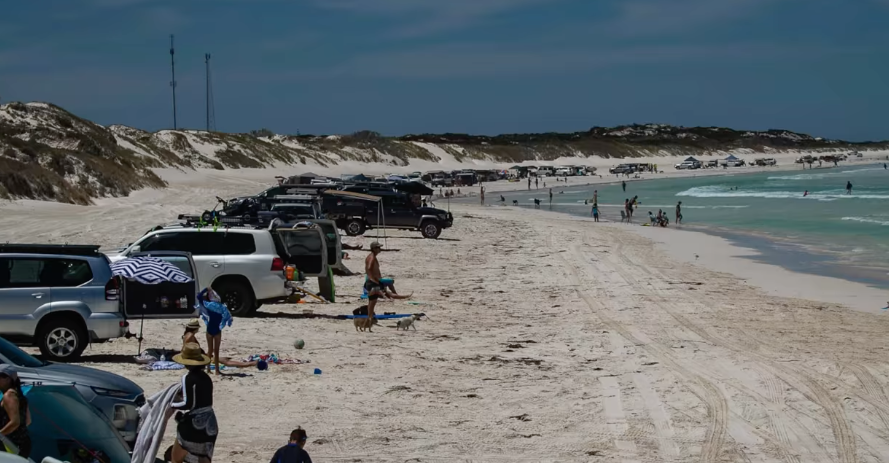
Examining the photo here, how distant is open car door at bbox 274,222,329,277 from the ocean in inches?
594

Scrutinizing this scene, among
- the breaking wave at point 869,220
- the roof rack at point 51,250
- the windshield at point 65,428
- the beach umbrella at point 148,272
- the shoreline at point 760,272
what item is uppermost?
the roof rack at point 51,250

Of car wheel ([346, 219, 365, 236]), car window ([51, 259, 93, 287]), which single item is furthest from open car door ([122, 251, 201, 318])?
car wheel ([346, 219, 365, 236])

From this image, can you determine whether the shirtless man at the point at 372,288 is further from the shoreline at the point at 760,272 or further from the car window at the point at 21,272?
the shoreline at the point at 760,272

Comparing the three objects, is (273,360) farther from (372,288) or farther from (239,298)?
(239,298)

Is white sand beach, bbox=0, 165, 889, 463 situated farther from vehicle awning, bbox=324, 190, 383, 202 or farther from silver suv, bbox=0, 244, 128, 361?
vehicle awning, bbox=324, 190, 383, 202

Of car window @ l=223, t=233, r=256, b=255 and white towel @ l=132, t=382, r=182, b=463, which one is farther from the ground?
car window @ l=223, t=233, r=256, b=255

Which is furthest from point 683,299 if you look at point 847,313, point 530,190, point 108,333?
point 530,190

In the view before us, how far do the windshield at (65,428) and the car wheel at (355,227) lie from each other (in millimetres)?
29171

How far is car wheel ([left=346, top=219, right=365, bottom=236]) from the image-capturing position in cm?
3656

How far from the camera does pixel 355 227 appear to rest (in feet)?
120

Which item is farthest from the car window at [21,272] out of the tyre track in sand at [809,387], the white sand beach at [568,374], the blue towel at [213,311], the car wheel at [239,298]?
the tyre track in sand at [809,387]

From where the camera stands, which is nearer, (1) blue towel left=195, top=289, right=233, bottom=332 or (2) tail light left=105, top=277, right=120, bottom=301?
(1) blue towel left=195, top=289, right=233, bottom=332

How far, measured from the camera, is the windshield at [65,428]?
6949 mm

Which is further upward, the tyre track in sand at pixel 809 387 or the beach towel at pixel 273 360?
the beach towel at pixel 273 360
